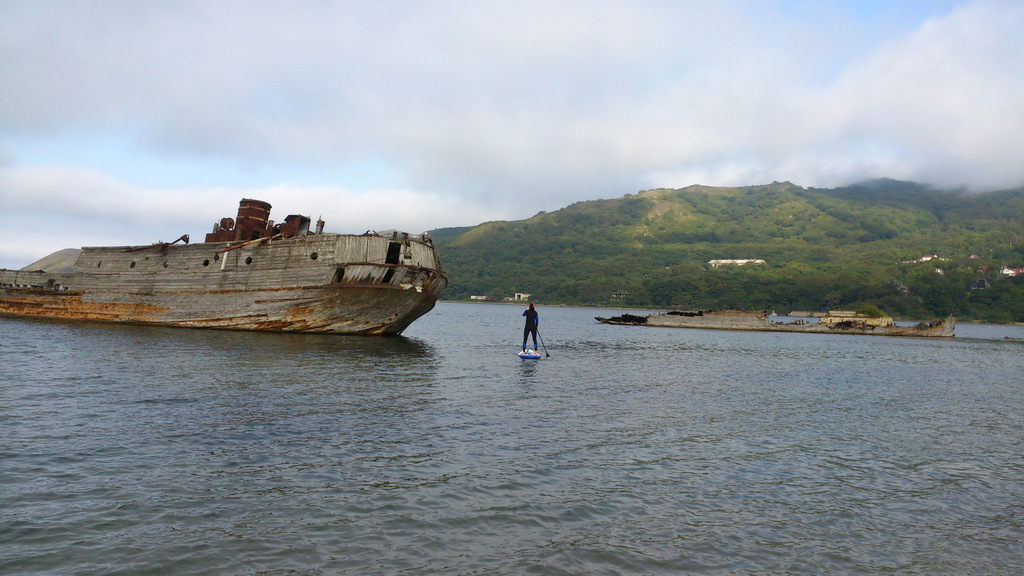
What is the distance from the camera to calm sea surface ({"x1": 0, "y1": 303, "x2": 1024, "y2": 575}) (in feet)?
21.9

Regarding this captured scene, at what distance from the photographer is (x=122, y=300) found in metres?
41.2

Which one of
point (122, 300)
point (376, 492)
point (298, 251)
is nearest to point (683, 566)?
point (376, 492)

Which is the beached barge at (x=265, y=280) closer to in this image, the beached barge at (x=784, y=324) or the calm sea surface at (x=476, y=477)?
the calm sea surface at (x=476, y=477)

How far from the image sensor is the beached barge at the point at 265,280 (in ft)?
112

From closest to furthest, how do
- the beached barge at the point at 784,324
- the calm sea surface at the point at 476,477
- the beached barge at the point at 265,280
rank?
the calm sea surface at the point at 476,477 → the beached barge at the point at 265,280 → the beached barge at the point at 784,324

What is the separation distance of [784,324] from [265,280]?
8175cm

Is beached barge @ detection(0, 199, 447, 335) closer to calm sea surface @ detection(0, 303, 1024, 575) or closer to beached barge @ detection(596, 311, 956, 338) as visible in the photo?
calm sea surface @ detection(0, 303, 1024, 575)

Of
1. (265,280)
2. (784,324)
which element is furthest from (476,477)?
(784,324)

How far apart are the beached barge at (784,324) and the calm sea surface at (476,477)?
231 feet

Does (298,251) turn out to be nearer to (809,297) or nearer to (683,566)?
(683,566)

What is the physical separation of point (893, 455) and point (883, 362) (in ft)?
108

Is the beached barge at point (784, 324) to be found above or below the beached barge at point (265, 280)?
below

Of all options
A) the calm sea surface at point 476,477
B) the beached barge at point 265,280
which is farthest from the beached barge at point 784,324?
the calm sea surface at point 476,477

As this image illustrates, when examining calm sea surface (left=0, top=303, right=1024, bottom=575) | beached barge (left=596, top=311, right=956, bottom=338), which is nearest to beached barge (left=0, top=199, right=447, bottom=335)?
calm sea surface (left=0, top=303, right=1024, bottom=575)
